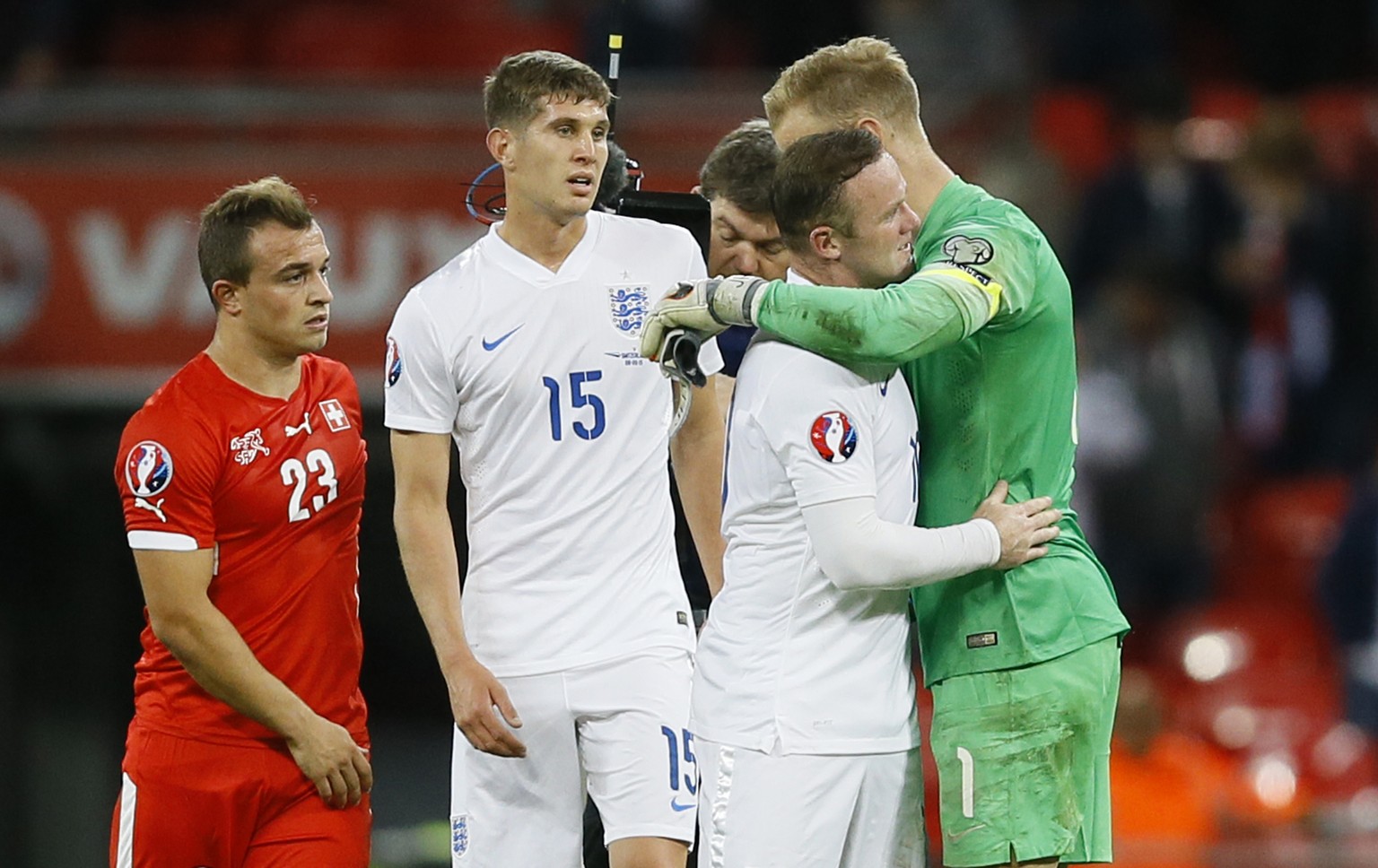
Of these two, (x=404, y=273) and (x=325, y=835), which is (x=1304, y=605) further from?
(x=325, y=835)

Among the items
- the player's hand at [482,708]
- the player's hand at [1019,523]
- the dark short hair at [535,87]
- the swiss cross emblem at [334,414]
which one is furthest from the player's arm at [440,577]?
the player's hand at [1019,523]

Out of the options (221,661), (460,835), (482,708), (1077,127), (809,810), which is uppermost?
(1077,127)

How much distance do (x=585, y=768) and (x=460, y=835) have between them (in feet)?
1.05

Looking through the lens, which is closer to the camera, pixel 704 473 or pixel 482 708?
pixel 482 708

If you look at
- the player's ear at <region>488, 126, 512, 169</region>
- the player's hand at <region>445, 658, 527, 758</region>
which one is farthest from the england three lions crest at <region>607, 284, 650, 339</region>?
the player's hand at <region>445, 658, 527, 758</region>

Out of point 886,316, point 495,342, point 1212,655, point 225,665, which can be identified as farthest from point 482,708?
point 1212,655

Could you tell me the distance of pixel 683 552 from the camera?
546 cm

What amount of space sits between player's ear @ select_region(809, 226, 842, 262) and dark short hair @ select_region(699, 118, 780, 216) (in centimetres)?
84

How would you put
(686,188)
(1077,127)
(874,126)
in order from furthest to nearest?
(1077,127) < (686,188) < (874,126)

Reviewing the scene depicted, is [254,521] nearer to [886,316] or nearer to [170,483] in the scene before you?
[170,483]

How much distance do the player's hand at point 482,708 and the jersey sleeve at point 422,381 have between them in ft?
1.77

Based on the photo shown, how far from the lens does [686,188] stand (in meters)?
9.73

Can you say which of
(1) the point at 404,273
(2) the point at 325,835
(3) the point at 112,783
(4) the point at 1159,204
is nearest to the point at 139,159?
(1) the point at 404,273

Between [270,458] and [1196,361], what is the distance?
670 centimetres
